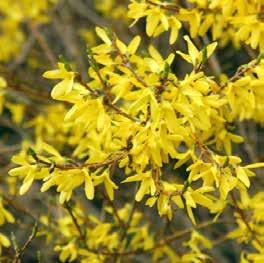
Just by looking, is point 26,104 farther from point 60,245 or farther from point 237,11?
point 237,11

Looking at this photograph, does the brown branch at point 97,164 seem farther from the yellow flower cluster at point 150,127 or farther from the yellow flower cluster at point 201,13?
the yellow flower cluster at point 201,13

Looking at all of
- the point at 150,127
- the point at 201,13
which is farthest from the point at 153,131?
the point at 201,13

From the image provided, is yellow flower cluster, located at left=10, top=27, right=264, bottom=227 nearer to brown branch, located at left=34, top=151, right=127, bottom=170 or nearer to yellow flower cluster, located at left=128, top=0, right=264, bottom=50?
brown branch, located at left=34, top=151, right=127, bottom=170

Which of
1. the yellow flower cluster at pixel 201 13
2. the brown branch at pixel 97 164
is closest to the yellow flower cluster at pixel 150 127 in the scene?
the brown branch at pixel 97 164

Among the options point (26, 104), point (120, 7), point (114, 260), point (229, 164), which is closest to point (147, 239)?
point (114, 260)

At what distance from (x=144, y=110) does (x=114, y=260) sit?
2.85 feet

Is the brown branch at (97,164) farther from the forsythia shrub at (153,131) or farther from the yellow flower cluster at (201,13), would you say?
the yellow flower cluster at (201,13)

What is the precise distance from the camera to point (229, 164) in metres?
1.91

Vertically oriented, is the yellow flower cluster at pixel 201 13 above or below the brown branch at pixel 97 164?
above

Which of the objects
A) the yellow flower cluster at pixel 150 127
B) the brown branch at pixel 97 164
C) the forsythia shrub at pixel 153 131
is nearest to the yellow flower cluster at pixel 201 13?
the forsythia shrub at pixel 153 131

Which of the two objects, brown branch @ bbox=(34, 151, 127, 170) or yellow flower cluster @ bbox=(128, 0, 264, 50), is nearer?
brown branch @ bbox=(34, 151, 127, 170)

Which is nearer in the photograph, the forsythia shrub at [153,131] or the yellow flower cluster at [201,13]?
the forsythia shrub at [153,131]

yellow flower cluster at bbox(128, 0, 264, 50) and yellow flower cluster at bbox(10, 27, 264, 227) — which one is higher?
yellow flower cluster at bbox(128, 0, 264, 50)

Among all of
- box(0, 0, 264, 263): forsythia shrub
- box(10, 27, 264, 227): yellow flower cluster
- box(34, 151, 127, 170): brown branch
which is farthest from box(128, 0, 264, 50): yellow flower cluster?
box(34, 151, 127, 170): brown branch
